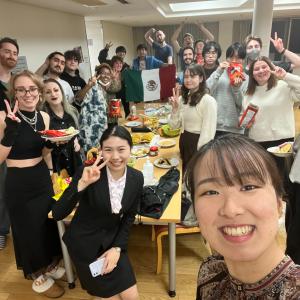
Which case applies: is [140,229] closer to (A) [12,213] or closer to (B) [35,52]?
(A) [12,213]

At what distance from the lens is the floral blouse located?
658 millimetres

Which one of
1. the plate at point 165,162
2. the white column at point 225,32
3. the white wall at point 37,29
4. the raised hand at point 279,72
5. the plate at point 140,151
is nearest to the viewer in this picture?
the raised hand at point 279,72

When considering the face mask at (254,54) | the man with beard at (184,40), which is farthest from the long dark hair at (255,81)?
the man with beard at (184,40)

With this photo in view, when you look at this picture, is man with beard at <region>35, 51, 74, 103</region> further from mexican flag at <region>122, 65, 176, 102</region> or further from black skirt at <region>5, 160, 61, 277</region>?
black skirt at <region>5, 160, 61, 277</region>

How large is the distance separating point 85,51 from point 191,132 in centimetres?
551

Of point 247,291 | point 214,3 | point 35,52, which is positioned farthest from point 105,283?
point 214,3

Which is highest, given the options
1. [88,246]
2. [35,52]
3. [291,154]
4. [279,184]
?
[35,52]

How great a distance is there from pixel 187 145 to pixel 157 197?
0.87m

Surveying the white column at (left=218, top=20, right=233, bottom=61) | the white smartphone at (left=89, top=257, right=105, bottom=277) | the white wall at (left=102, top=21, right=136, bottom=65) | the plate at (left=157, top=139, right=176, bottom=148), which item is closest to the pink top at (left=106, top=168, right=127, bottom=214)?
the white smartphone at (left=89, top=257, right=105, bottom=277)

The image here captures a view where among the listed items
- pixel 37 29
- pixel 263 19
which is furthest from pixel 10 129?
pixel 263 19

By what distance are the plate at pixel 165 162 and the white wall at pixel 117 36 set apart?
8.28 meters

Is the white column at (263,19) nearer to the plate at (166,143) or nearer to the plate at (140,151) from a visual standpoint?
the plate at (166,143)

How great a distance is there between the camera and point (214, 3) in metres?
7.41

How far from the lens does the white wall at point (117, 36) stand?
9.83m
